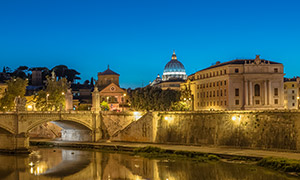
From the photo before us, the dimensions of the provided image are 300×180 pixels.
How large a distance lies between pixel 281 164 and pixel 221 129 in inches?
560

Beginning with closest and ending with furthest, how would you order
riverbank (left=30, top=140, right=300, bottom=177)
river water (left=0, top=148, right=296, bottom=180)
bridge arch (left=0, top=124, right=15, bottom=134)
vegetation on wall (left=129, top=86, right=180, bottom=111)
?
river water (left=0, top=148, right=296, bottom=180), riverbank (left=30, top=140, right=300, bottom=177), bridge arch (left=0, top=124, right=15, bottom=134), vegetation on wall (left=129, top=86, right=180, bottom=111)

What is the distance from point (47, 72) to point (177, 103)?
239ft

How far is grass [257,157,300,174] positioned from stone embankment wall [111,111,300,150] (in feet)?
17.2

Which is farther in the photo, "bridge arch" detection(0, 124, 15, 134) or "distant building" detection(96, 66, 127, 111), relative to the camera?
"distant building" detection(96, 66, 127, 111)

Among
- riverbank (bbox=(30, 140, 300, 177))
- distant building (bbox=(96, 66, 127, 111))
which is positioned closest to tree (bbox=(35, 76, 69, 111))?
riverbank (bbox=(30, 140, 300, 177))

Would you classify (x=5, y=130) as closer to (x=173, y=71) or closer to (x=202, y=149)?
(x=202, y=149)

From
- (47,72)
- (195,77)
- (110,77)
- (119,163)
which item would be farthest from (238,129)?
(47,72)

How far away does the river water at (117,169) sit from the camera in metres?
38.3

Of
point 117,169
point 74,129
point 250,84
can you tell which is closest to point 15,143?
point 74,129

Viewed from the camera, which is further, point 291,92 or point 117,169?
point 291,92

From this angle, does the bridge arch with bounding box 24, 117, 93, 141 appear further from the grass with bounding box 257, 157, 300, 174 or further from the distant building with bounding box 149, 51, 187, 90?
the distant building with bounding box 149, 51, 187, 90

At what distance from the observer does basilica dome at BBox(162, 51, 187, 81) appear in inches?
6181

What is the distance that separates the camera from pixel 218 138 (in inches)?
2044

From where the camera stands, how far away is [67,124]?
63.5m
